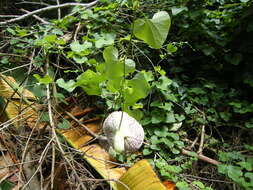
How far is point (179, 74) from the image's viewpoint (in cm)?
186

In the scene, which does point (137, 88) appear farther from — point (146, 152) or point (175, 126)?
point (175, 126)

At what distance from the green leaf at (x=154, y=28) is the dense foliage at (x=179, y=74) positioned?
0.39 meters

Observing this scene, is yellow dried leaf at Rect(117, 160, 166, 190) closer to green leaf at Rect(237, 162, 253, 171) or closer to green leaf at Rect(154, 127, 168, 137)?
green leaf at Rect(154, 127, 168, 137)

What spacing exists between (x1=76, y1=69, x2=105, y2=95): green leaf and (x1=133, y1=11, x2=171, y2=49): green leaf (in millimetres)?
347

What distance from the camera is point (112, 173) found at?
118 centimetres

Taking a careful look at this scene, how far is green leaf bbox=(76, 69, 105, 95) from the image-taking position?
1.02 metres

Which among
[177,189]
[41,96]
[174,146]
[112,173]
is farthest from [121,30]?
[177,189]

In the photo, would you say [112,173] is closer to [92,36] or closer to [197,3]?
[92,36]

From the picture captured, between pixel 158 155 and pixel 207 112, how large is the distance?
1.73 feet

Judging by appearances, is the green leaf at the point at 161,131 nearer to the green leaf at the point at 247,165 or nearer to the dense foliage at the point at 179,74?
the dense foliage at the point at 179,74

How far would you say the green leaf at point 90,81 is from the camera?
1020mm

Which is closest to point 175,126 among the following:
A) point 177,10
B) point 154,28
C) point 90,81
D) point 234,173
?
point 234,173

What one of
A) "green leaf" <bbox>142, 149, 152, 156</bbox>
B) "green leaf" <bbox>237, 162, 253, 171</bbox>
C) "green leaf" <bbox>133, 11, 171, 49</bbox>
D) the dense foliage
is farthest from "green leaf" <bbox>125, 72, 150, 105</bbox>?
"green leaf" <bbox>237, 162, 253, 171</bbox>

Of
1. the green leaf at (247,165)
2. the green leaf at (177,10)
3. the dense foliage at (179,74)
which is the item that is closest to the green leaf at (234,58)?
the dense foliage at (179,74)
